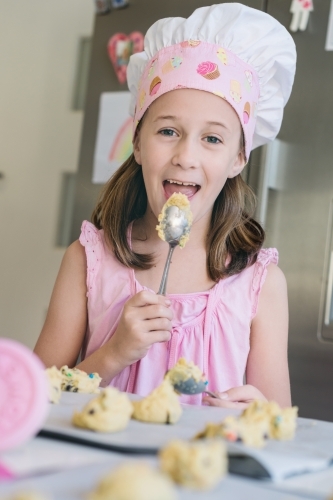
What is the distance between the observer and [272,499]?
1.41 ft

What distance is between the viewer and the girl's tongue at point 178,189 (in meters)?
1.24

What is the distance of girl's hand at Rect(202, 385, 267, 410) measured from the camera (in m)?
0.88

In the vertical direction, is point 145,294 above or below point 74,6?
below

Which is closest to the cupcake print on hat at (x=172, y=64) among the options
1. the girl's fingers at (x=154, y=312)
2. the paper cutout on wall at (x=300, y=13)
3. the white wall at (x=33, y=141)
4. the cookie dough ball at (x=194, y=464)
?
the girl's fingers at (x=154, y=312)

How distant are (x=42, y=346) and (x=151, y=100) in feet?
1.62

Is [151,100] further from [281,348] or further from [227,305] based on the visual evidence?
[281,348]

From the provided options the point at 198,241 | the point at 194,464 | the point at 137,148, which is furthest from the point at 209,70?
the point at 194,464

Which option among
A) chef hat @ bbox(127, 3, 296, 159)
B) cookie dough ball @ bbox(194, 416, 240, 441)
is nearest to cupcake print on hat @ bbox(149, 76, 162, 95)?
chef hat @ bbox(127, 3, 296, 159)

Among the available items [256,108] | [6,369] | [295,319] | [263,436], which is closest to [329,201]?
[295,319]

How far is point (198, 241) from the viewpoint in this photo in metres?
1.41

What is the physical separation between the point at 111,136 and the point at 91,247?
2.86 feet

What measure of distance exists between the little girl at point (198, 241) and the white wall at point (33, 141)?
4.13 ft

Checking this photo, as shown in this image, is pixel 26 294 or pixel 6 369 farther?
pixel 26 294

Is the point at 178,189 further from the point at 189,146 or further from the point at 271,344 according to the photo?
the point at 271,344
